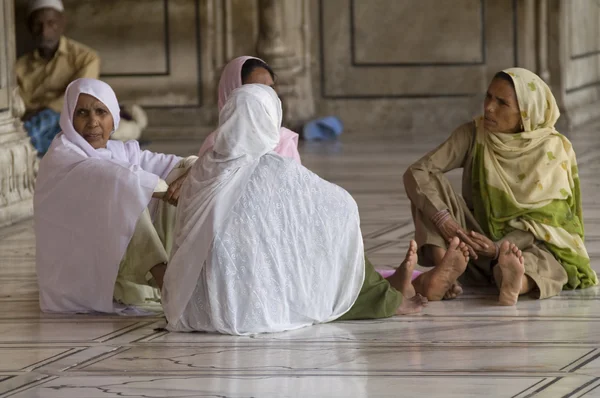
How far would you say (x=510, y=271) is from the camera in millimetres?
3945

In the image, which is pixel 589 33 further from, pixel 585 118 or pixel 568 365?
pixel 568 365

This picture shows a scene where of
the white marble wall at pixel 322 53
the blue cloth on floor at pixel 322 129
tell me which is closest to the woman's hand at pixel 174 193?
the blue cloth on floor at pixel 322 129

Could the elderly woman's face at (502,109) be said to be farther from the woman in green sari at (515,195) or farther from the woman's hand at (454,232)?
the woman's hand at (454,232)

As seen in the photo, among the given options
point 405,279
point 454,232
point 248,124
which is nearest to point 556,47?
point 454,232

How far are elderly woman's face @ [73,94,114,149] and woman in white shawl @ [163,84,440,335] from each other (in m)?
0.53

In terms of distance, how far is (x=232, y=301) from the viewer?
3.57 meters

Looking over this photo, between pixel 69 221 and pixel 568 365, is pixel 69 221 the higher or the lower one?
the higher one

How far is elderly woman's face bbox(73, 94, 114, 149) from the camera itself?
4.12m

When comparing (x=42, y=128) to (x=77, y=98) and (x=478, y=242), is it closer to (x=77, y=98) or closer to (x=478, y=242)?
(x=77, y=98)

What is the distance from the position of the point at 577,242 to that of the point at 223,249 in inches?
50.6

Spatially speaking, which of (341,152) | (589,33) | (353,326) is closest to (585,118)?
(589,33)

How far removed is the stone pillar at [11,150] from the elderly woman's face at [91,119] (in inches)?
78.2

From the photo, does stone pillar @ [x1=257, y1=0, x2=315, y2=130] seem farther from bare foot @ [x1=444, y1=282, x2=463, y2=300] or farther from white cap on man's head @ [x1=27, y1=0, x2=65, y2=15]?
bare foot @ [x1=444, y1=282, x2=463, y2=300]

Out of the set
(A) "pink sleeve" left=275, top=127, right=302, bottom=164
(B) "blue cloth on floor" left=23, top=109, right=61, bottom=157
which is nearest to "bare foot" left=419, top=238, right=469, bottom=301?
(A) "pink sleeve" left=275, top=127, right=302, bottom=164
